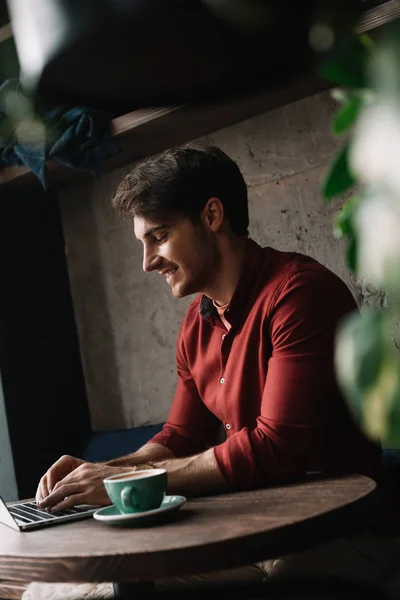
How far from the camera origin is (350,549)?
150 centimetres

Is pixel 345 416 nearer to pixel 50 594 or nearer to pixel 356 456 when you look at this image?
pixel 356 456

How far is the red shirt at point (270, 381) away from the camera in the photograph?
1.56 meters

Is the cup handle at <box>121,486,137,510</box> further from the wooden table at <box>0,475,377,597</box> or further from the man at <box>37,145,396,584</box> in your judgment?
the man at <box>37,145,396,584</box>

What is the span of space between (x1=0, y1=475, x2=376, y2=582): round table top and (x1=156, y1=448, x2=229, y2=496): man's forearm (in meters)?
0.13

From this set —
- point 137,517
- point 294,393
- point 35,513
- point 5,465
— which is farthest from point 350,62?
point 5,465

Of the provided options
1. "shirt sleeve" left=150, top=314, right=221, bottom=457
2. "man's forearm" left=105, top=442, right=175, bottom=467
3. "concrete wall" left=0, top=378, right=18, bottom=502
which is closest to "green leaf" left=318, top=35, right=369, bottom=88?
"man's forearm" left=105, top=442, right=175, bottom=467

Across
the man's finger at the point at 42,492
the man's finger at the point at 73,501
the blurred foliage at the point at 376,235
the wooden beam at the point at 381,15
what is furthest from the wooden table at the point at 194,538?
the wooden beam at the point at 381,15

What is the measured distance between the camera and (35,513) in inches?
61.1

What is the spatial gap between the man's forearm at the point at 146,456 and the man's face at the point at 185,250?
1.47ft

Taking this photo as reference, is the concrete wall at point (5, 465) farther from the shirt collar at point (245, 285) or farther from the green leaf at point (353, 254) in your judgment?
the green leaf at point (353, 254)

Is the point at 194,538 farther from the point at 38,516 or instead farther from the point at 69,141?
the point at 69,141

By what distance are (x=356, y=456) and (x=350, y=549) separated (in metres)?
0.29

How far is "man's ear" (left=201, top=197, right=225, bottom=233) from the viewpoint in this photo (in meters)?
2.14

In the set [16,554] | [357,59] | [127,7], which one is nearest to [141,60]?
[127,7]
